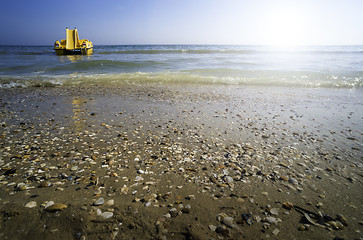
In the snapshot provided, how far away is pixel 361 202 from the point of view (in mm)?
3033

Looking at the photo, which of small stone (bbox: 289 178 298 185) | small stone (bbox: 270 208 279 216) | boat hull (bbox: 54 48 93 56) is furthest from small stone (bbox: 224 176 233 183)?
boat hull (bbox: 54 48 93 56)

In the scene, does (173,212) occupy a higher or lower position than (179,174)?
lower

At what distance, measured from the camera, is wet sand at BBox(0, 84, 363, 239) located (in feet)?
8.21

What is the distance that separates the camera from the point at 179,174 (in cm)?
357

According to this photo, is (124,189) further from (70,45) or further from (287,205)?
(70,45)

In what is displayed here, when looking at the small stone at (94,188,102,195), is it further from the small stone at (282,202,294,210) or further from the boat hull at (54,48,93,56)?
the boat hull at (54,48,93,56)

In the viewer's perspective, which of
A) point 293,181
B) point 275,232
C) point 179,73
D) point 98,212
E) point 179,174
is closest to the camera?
point 275,232

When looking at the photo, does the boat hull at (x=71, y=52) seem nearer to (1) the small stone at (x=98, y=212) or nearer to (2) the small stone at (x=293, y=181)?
(1) the small stone at (x=98, y=212)

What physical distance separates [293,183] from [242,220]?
1.50 m

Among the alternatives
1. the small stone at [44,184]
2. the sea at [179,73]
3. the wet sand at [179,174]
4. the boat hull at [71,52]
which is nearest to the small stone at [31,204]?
the wet sand at [179,174]

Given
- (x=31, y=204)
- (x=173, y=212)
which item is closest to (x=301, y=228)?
(x=173, y=212)

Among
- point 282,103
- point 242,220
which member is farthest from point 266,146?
point 282,103

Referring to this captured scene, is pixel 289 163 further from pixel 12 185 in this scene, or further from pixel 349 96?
pixel 349 96

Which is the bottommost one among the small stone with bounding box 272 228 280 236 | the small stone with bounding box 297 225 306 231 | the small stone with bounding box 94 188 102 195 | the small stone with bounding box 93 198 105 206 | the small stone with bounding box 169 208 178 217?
the small stone with bounding box 272 228 280 236
